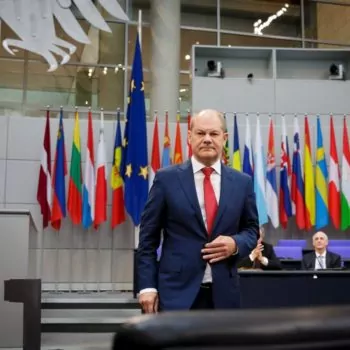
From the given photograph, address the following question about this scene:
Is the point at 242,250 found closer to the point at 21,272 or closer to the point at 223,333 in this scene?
the point at 223,333

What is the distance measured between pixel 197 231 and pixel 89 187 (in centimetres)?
782

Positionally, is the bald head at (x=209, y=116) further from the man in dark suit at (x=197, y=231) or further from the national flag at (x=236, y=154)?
the national flag at (x=236, y=154)

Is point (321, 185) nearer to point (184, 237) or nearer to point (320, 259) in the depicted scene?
point (320, 259)

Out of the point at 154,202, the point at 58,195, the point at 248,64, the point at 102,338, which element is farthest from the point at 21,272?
the point at 248,64

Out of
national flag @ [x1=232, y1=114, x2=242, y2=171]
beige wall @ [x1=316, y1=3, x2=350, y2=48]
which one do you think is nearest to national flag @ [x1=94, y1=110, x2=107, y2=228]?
national flag @ [x1=232, y1=114, x2=242, y2=171]

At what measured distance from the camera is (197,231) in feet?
6.74

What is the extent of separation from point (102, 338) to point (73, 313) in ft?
3.06

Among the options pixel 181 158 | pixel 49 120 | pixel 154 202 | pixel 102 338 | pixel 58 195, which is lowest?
pixel 102 338

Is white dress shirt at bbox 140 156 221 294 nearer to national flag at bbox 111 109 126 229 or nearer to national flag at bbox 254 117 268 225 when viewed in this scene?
national flag at bbox 111 109 126 229

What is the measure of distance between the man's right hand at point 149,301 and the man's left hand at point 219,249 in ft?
0.75

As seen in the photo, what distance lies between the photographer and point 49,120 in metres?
10.1

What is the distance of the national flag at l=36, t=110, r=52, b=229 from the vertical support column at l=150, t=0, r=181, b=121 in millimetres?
3404

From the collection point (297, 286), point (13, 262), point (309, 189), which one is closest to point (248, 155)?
point (309, 189)

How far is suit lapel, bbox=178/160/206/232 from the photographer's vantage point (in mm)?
2061
